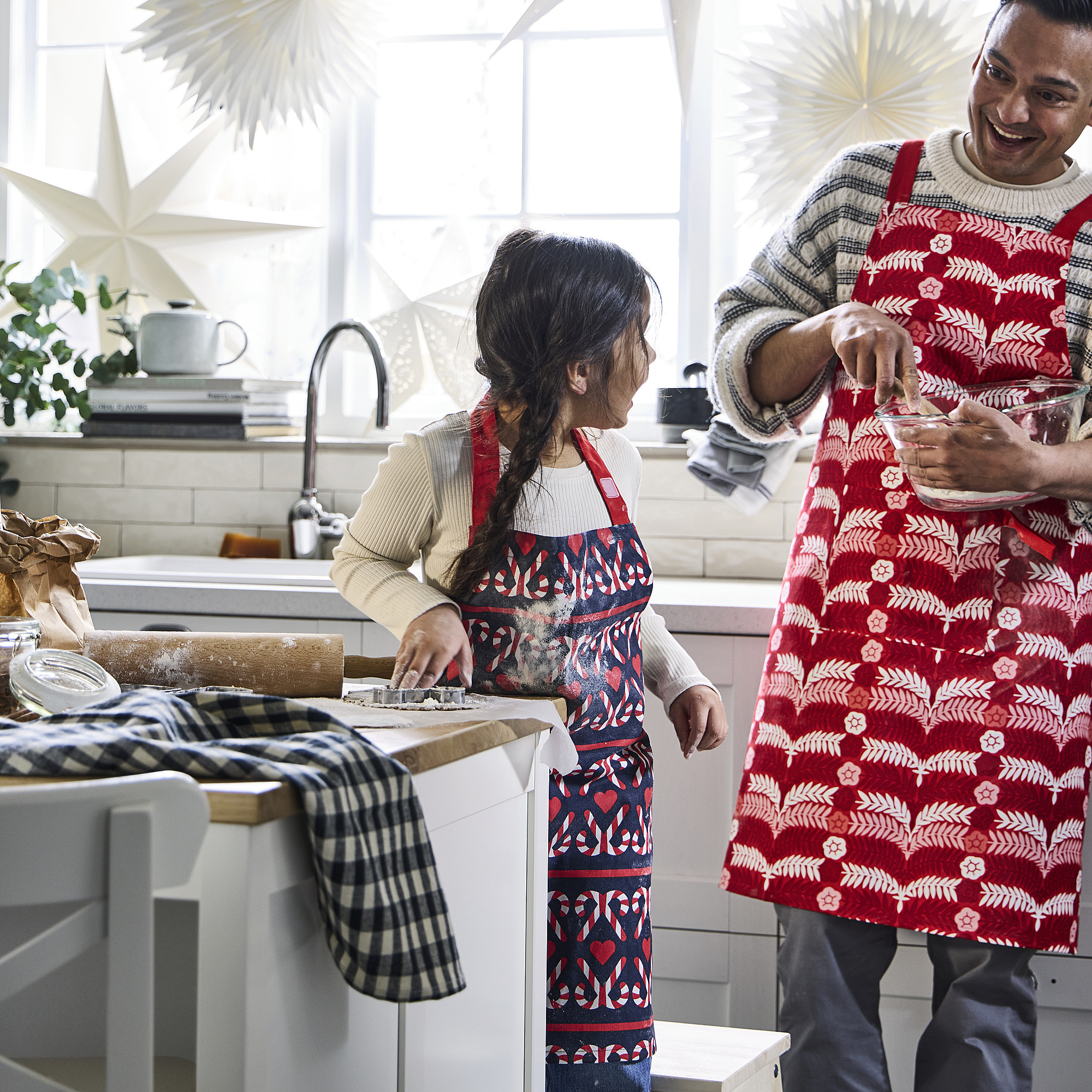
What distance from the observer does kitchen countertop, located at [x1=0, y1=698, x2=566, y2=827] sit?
0.63 m

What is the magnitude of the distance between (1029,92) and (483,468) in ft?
2.19

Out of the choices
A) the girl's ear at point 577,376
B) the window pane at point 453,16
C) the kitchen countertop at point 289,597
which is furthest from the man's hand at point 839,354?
the window pane at point 453,16

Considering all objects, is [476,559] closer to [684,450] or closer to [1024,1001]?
[1024,1001]

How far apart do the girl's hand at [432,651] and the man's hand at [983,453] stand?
19.6 inches

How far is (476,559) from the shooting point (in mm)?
1161

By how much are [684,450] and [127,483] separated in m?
1.10

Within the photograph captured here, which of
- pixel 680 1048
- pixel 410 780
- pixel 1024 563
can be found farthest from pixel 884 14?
pixel 410 780

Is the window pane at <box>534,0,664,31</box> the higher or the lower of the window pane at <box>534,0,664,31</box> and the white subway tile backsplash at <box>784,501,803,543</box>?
the higher

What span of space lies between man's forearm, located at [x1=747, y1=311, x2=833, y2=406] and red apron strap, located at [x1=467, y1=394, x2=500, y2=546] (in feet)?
1.18

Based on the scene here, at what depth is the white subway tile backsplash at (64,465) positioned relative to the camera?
2.55 metres

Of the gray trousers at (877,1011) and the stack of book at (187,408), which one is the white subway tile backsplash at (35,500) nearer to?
the stack of book at (187,408)

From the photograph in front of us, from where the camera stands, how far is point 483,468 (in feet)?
3.91

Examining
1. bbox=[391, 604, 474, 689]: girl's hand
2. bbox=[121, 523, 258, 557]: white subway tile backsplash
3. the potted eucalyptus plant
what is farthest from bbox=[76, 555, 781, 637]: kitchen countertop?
bbox=[391, 604, 474, 689]: girl's hand

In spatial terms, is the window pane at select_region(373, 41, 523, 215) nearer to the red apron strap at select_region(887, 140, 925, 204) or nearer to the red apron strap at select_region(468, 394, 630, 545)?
the red apron strap at select_region(887, 140, 925, 204)
